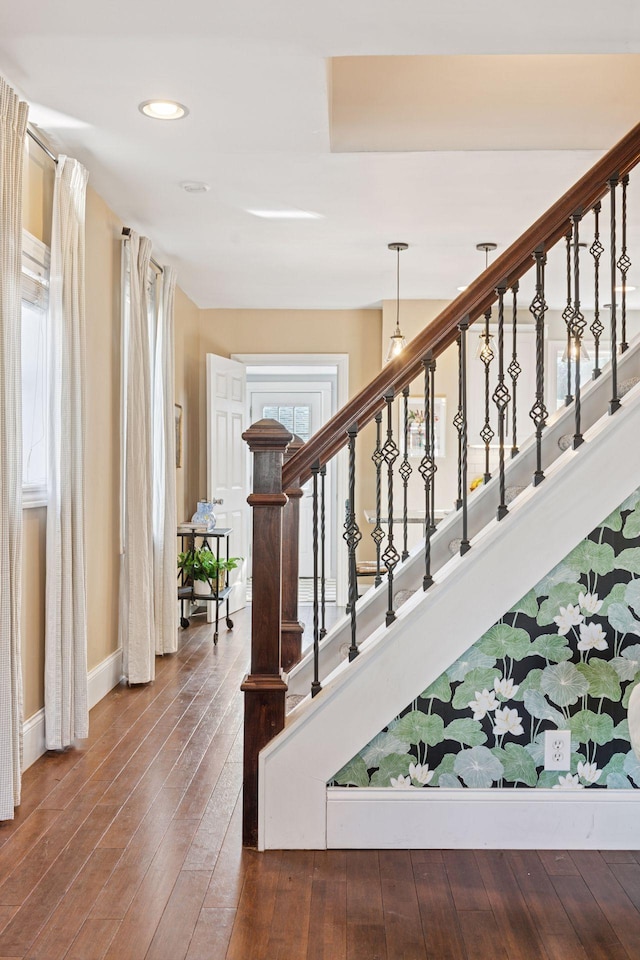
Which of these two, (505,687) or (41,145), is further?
(41,145)

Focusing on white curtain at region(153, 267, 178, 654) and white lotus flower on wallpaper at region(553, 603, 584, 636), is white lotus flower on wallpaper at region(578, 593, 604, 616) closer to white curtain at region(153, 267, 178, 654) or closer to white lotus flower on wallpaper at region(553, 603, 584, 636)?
white lotus flower on wallpaper at region(553, 603, 584, 636)

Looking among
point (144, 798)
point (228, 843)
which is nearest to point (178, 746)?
point (144, 798)

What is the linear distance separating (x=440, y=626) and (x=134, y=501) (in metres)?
2.66

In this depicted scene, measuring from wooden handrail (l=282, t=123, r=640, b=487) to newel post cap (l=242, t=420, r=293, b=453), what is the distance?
0.08 metres

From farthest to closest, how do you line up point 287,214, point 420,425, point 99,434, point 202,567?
point 420,425, point 202,567, point 287,214, point 99,434

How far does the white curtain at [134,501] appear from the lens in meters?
4.80

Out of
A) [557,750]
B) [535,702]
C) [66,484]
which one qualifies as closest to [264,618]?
[535,702]

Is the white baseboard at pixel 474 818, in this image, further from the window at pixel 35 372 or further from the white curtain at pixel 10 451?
the window at pixel 35 372

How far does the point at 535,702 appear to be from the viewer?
2.68 m

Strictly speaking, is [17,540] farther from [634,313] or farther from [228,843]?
[634,313]

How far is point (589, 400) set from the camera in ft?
10.8

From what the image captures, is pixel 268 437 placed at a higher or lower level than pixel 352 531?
higher

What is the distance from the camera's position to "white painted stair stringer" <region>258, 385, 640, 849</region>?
261 cm

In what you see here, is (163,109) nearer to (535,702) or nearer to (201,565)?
(535,702)
